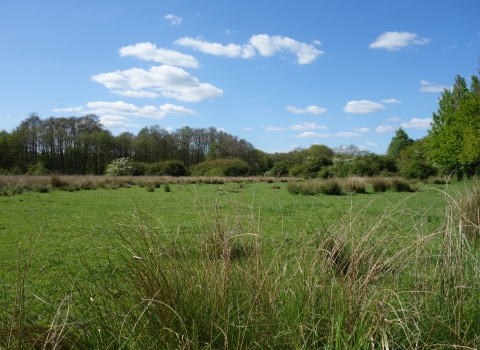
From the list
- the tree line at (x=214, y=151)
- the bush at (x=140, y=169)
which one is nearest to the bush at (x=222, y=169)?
the tree line at (x=214, y=151)

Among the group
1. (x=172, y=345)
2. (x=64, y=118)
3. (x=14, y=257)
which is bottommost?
(x=14, y=257)

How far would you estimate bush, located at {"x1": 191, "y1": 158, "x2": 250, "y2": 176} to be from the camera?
35062mm

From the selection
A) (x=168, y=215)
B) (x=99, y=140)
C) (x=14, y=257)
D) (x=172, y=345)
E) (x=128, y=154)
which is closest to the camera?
(x=172, y=345)

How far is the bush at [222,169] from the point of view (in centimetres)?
3506

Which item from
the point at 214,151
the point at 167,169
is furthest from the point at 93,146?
the point at 214,151

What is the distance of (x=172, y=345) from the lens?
5.28ft

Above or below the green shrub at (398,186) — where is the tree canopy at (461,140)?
above

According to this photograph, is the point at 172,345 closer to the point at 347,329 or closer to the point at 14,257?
the point at 347,329

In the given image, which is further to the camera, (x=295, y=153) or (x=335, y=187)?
(x=295, y=153)

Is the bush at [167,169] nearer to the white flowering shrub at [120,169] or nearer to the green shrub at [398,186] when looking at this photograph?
the white flowering shrub at [120,169]

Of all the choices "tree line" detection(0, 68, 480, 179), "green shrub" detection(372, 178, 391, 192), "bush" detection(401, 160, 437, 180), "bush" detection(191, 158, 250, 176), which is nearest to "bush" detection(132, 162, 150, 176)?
"tree line" detection(0, 68, 480, 179)

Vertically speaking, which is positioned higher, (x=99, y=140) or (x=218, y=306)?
(x=99, y=140)

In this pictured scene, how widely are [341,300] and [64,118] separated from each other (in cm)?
4914

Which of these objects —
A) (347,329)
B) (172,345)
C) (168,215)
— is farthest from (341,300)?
(168,215)
